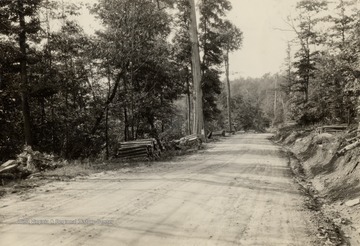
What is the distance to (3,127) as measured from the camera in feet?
68.6

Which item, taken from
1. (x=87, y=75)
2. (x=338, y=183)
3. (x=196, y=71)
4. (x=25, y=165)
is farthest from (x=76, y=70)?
(x=338, y=183)

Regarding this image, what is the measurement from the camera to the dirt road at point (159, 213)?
546cm

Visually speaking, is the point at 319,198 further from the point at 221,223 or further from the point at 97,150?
the point at 97,150

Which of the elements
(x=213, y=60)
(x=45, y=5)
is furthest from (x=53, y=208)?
(x=213, y=60)

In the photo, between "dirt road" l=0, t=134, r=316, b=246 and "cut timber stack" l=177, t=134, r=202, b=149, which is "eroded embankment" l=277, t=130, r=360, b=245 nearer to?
"dirt road" l=0, t=134, r=316, b=246

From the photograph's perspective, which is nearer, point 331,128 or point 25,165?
point 25,165

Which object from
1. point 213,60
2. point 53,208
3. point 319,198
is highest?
point 213,60

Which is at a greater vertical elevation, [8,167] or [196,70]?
[196,70]

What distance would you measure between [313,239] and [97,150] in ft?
59.2

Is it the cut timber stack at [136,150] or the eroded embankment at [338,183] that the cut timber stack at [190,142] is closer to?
the cut timber stack at [136,150]

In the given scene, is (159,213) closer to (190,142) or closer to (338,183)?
(338,183)

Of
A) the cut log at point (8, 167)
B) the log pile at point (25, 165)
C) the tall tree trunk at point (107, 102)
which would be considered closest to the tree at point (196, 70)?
the tall tree trunk at point (107, 102)

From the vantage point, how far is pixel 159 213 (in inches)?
266

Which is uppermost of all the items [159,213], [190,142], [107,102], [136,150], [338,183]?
[107,102]
